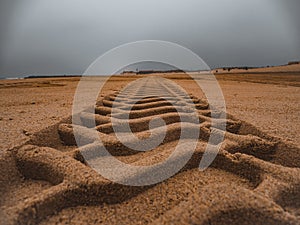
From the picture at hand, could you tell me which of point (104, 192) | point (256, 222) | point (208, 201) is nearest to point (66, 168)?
point (104, 192)

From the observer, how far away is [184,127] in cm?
134

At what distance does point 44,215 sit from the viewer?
2.23 feet

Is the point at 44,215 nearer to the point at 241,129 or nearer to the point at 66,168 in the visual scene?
the point at 66,168

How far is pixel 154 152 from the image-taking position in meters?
1.13

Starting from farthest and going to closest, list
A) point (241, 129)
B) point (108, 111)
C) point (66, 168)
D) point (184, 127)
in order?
1. point (108, 111)
2. point (241, 129)
3. point (184, 127)
4. point (66, 168)

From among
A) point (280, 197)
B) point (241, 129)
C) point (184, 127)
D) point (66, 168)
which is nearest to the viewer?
point (280, 197)

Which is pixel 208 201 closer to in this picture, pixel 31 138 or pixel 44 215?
pixel 44 215

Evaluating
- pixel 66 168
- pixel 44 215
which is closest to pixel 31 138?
pixel 66 168

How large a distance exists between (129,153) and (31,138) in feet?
1.53

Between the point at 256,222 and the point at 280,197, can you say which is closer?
the point at 256,222

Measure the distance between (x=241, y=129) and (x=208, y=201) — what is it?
0.90 m

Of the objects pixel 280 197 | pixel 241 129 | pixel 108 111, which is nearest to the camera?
pixel 280 197

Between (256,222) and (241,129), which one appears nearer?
(256,222)

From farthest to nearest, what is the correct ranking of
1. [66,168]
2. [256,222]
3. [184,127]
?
[184,127] → [66,168] → [256,222]
